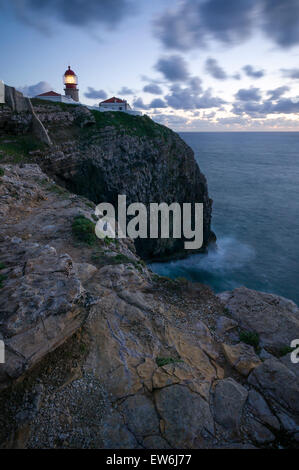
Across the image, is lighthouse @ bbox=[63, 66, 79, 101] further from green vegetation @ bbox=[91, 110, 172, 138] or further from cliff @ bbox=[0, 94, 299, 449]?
cliff @ bbox=[0, 94, 299, 449]

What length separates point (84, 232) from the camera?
448 inches

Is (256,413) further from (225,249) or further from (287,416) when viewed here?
(225,249)

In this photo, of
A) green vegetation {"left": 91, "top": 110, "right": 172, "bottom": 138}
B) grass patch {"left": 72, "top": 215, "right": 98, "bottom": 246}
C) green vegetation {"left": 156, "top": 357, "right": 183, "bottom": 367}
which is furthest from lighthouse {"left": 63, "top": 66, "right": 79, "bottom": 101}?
green vegetation {"left": 156, "top": 357, "right": 183, "bottom": 367}

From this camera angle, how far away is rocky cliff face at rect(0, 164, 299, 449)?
187 inches

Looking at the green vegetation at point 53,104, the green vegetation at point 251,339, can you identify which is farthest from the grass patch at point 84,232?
the green vegetation at point 53,104

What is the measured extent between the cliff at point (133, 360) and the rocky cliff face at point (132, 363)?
0.02 m

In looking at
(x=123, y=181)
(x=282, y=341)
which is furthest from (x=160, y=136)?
(x=282, y=341)

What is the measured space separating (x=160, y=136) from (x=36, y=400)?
37029mm

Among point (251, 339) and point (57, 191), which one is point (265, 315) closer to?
point (251, 339)

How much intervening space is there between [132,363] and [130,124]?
37.0 m

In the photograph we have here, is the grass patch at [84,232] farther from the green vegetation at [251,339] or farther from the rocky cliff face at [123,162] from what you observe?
the rocky cliff face at [123,162]

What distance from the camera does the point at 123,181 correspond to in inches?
1284

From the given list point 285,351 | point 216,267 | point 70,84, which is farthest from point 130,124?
point 285,351
